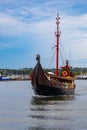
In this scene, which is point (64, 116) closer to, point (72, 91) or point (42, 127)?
point (42, 127)

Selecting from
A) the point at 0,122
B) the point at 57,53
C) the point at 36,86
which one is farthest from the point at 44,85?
the point at 0,122

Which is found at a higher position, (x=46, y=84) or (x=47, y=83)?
(x=47, y=83)

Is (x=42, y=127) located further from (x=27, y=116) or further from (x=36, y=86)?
(x=36, y=86)

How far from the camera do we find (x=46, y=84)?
64250 mm

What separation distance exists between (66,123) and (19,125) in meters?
2.98

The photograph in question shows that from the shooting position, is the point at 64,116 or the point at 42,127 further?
the point at 64,116

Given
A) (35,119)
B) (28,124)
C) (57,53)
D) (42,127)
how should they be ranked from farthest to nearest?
(57,53), (35,119), (28,124), (42,127)

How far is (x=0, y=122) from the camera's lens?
1323 inches

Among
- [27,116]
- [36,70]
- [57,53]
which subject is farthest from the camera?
[57,53]

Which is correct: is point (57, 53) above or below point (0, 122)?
above

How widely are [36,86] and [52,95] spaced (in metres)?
2.60

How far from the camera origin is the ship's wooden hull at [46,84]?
63.5 m

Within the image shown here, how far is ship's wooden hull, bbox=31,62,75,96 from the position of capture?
63469mm

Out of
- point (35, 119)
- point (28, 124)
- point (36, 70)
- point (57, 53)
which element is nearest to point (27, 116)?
point (35, 119)
